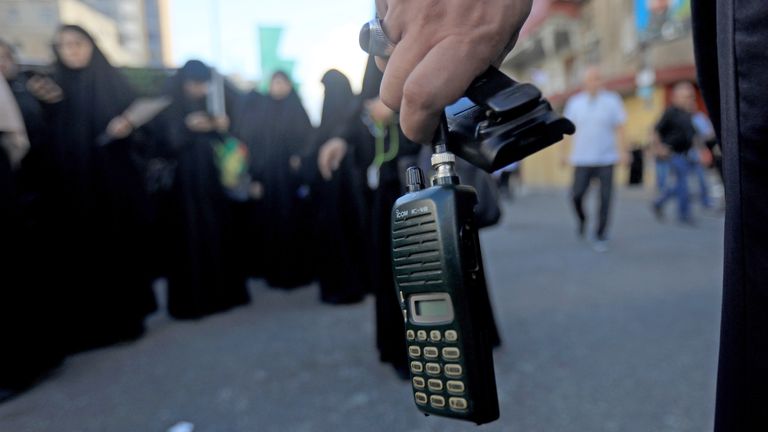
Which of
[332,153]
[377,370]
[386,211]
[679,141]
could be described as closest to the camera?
[377,370]

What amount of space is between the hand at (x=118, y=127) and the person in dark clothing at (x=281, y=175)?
5.95ft

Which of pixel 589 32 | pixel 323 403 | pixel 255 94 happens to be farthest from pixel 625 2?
pixel 323 403

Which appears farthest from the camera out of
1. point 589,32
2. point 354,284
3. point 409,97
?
point 589,32

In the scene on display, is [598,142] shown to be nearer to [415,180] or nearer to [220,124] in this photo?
[220,124]

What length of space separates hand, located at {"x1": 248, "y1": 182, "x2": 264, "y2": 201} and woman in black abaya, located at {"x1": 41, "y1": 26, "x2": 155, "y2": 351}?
1.82 m

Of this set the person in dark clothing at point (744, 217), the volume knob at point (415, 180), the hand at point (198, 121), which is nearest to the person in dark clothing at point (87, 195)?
the hand at point (198, 121)

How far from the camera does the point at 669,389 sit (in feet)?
6.93

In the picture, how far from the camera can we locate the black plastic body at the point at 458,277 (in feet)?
2.41

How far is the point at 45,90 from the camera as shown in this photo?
324 centimetres

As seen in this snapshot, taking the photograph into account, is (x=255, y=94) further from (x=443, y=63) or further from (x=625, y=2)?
Answer: (x=625, y=2)

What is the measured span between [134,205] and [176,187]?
1.56 ft

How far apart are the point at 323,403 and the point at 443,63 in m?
1.75

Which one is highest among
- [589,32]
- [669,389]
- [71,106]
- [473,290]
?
[589,32]

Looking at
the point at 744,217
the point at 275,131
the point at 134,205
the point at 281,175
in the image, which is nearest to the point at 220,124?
the point at 275,131
